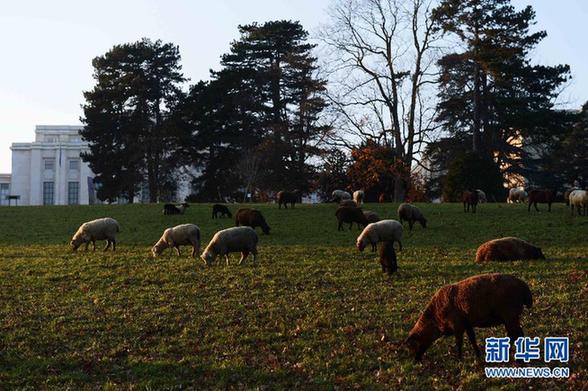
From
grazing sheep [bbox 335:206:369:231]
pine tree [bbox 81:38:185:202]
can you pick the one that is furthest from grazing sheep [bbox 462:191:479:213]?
pine tree [bbox 81:38:185:202]

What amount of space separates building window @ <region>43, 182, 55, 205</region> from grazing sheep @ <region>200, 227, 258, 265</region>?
101 m

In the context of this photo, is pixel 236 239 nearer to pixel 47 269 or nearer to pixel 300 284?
pixel 300 284

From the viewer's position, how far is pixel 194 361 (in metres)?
9.91

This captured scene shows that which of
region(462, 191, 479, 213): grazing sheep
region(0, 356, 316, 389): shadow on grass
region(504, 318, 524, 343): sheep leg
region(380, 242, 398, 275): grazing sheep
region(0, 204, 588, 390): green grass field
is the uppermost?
region(462, 191, 479, 213): grazing sheep

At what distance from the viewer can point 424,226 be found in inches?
1111

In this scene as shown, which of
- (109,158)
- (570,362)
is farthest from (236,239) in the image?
(109,158)

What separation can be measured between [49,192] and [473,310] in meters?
114

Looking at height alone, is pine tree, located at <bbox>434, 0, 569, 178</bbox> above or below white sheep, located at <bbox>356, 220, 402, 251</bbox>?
above

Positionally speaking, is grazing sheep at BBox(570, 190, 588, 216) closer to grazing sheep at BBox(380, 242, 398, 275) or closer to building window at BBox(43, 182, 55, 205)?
grazing sheep at BBox(380, 242, 398, 275)

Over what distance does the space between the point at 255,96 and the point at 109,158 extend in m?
15.8

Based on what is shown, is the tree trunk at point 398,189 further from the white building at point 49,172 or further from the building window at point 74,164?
the building window at point 74,164

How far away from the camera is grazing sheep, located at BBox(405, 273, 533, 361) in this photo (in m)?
8.60

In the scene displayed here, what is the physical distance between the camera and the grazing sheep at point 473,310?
8.60 metres

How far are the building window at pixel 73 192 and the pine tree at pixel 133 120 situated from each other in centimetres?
4900
